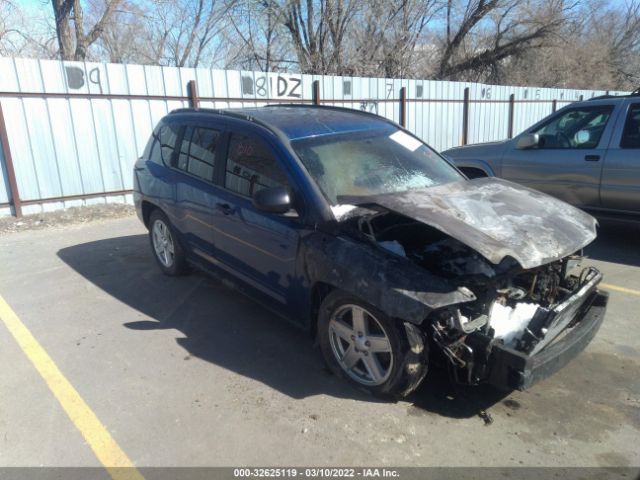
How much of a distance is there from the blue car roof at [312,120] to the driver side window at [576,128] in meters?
3.20

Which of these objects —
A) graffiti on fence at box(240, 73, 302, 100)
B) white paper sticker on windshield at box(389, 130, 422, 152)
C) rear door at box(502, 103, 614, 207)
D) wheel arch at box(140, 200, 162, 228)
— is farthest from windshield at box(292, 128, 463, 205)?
graffiti on fence at box(240, 73, 302, 100)

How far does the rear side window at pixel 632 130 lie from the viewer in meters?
5.72

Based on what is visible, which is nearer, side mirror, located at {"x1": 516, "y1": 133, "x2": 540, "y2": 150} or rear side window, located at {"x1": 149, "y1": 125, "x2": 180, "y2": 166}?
rear side window, located at {"x1": 149, "y1": 125, "x2": 180, "y2": 166}

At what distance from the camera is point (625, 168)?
5691 mm

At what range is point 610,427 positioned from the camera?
284cm

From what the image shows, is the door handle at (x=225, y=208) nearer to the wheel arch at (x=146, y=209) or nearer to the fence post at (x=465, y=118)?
the wheel arch at (x=146, y=209)

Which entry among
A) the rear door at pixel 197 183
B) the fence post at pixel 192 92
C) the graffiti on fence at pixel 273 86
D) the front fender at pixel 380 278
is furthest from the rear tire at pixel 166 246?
the graffiti on fence at pixel 273 86

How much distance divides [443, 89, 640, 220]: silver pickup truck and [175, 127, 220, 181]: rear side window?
422 cm

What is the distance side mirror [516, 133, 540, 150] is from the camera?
20.6ft

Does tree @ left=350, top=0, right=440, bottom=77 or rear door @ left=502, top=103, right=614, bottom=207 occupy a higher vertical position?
tree @ left=350, top=0, right=440, bottom=77

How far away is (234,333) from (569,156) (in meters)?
4.82

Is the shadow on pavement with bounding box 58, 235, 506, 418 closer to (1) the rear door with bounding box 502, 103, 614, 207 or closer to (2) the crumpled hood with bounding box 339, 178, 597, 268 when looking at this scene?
(2) the crumpled hood with bounding box 339, 178, 597, 268

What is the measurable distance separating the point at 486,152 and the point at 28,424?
6.33m

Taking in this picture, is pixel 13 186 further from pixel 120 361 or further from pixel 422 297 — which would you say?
pixel 422 297
